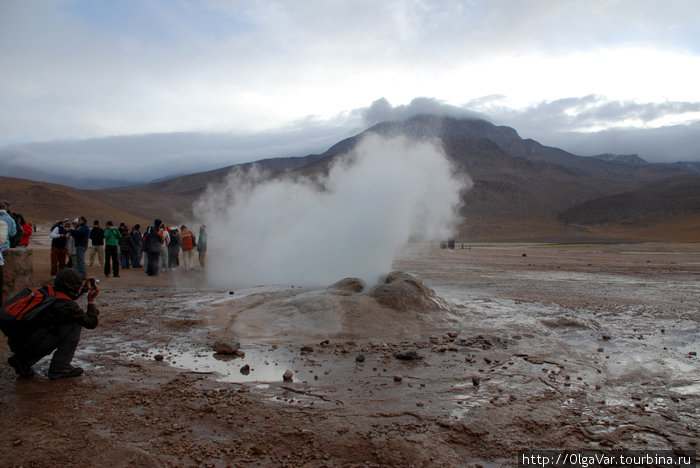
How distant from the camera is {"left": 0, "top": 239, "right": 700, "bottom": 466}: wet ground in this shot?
378cm

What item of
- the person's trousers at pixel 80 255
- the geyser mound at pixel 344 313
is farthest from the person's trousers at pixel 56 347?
the person's trousers at pixel 80 255

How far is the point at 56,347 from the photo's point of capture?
5.10 metres

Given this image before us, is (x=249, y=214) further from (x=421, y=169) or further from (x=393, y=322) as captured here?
(x=393, y=322)

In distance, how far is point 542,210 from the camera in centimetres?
10119

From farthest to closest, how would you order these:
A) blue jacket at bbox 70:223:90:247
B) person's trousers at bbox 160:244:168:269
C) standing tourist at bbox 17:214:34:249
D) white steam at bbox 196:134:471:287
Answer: person's trousers at bbox 160:244:168:269 < white steam at bbox 196:134:471:287 < blue jacket at bbox 70:223:90:247 < standing tourist at bbox 17:214:34:249

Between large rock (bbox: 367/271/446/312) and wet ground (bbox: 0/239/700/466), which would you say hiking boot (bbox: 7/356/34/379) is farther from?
large rock (bbox: 367/271/446/312)

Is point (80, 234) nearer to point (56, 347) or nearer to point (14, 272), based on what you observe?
point (14, 272)

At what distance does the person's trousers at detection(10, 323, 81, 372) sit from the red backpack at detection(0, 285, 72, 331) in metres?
0.35

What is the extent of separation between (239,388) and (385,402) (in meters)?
1.61

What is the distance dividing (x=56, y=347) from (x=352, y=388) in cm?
330

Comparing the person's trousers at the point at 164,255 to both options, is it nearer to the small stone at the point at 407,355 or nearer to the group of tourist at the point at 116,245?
the group of tourist at the point at 116,245

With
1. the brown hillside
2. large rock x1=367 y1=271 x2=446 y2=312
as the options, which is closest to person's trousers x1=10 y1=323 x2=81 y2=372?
large rock x1=367 y1=271 x2=446 y2=312

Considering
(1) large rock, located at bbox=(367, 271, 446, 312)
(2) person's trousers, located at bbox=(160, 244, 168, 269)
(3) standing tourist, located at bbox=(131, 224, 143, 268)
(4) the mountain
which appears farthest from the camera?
(4) the mountain

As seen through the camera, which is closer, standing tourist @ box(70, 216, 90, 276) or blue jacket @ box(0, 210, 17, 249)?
blue jacket @ box(0, 210, 17, 249)
